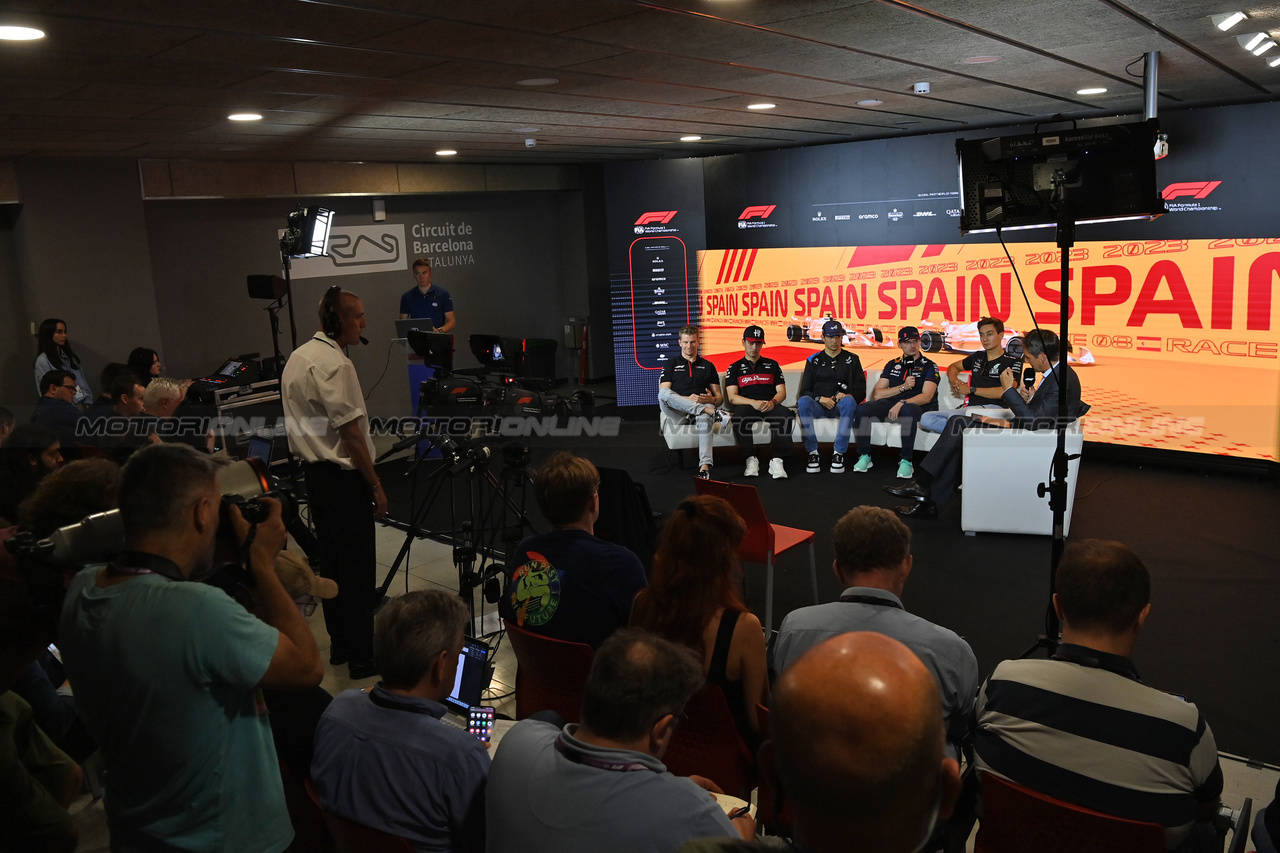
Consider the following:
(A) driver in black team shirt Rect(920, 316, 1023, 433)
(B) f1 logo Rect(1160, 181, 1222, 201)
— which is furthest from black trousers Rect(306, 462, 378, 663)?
(B) f1 logo Rect(1160, 181, 1222, 201)

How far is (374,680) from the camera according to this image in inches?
149

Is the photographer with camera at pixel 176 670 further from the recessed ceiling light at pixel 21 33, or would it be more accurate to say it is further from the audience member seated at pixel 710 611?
the recessed ceiling light at pixel 21 33

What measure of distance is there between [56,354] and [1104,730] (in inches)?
282

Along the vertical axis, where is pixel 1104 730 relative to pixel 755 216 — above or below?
below

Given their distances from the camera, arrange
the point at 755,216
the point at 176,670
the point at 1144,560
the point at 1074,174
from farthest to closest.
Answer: the point at 755,216 → the point at 1144,560 → the point at 1074,174 → the point at 176,670

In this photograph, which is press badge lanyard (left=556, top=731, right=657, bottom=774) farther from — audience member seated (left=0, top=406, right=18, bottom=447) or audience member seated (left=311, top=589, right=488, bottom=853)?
audience member seated (left=0, top=406, right=18, bottom=447)

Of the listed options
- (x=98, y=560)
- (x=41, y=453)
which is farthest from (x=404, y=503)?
(x=98, y=560)

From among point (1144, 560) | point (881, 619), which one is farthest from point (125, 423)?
point (1144, 560)

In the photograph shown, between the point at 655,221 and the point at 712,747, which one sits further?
the point at 655,221

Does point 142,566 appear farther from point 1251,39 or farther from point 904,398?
point 904,398

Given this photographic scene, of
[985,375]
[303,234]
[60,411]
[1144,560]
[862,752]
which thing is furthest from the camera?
[985,375]

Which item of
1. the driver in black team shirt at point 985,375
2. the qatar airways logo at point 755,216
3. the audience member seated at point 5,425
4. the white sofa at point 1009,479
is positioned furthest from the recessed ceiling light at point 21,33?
the qatar airways logo at point 755,216

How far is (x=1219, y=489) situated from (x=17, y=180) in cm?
882

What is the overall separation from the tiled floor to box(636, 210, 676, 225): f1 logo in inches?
184
